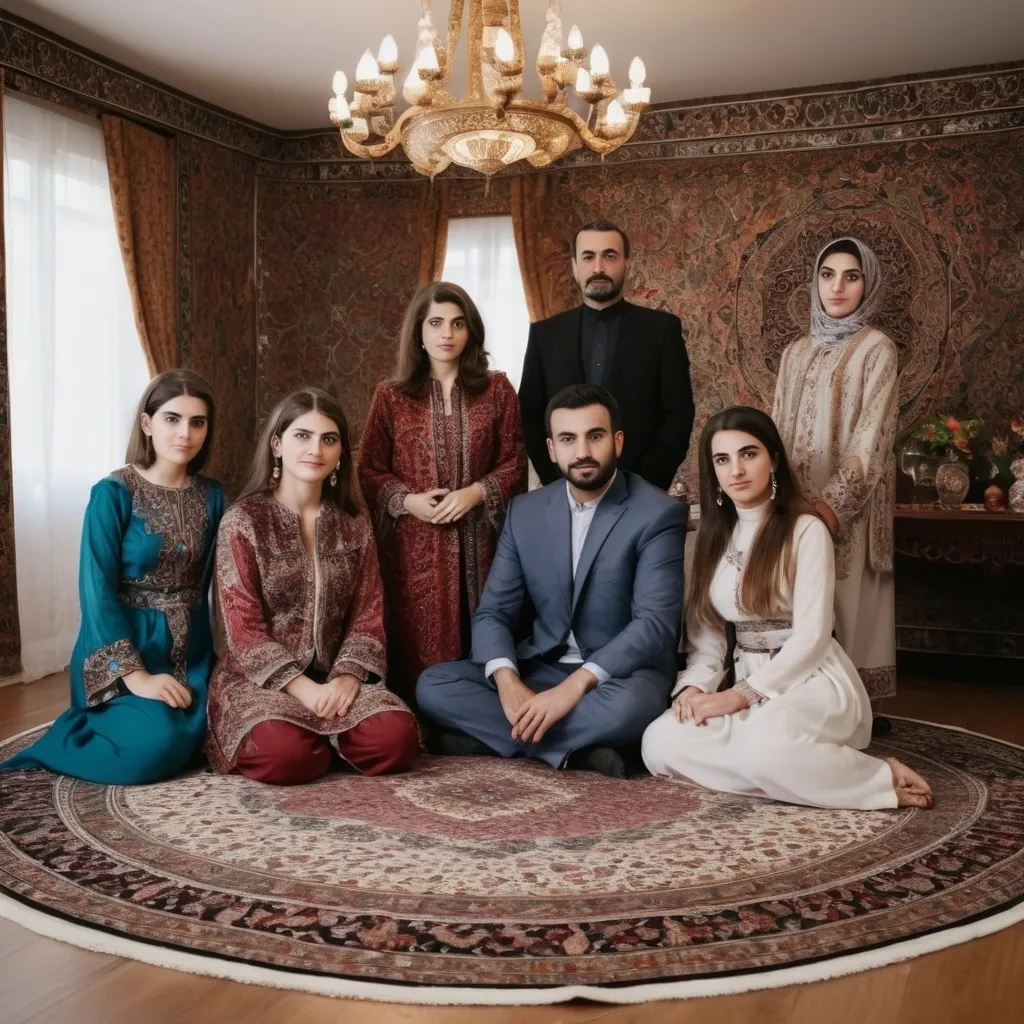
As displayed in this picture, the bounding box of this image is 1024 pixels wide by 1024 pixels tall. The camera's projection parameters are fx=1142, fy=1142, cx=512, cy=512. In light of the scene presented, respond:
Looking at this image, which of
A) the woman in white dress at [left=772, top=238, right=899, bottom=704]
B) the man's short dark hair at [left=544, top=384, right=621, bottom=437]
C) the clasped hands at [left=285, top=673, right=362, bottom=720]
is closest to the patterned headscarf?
the woman in white dress at [left=772, top=238, right=899, bottom=704]

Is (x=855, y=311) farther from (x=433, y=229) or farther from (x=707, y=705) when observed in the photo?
(x=433, y=229)

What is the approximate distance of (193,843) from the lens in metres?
2.77

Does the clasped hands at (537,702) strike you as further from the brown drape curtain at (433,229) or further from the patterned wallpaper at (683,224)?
the brown drape curtain at (433,229)

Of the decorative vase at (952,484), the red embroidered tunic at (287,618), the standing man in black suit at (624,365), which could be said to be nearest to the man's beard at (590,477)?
the standing man in black suit at (624,365)

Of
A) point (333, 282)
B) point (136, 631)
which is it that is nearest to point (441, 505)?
point (136, 631)

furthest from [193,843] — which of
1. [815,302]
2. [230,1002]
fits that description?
[815,302]

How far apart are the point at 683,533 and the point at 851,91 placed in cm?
322

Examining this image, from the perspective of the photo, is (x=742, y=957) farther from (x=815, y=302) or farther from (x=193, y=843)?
(x=815, y=302)

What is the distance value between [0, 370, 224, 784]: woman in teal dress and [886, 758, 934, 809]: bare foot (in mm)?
2002

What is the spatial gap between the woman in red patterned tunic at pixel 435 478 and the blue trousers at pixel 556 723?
25 cm

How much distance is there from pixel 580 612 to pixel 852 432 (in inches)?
43.5

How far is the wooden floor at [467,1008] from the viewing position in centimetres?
197

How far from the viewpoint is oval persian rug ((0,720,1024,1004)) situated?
84.4 inches

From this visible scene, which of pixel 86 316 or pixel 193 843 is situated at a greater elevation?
pixel 86 316
